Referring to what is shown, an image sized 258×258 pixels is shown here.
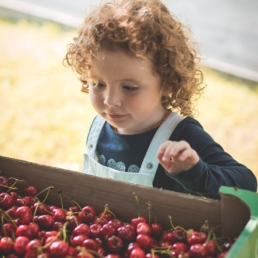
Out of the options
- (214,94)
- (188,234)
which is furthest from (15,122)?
(188,234)

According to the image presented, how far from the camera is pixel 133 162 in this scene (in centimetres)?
107

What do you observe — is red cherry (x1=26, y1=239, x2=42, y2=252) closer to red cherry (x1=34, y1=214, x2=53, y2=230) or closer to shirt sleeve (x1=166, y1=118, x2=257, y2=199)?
red cherry (x1=34, y1=214, x2=53, y2=230)

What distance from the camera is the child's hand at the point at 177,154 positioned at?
2.45 feet

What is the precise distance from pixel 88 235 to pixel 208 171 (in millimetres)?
254

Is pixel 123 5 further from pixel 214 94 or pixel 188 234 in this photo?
pixel 214 94

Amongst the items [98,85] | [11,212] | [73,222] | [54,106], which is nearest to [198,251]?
[73,222]

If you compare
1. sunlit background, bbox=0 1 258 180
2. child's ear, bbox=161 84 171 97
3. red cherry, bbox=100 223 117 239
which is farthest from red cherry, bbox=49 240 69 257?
sunlit background, bbox=0 1 258 180

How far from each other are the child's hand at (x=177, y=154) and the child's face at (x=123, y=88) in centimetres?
21

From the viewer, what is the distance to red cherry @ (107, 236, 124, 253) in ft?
2.39

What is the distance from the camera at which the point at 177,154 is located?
2.47 ft

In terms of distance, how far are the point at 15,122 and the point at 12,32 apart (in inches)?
27.1

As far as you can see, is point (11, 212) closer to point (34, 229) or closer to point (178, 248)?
point (34, 229)

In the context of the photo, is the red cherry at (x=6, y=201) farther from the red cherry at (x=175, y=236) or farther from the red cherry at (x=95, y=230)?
the red cherry at (x=175, y=236)

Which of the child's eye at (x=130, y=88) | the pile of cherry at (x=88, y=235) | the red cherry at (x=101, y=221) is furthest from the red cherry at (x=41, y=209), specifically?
the child's eye at (x=130, y=88)
